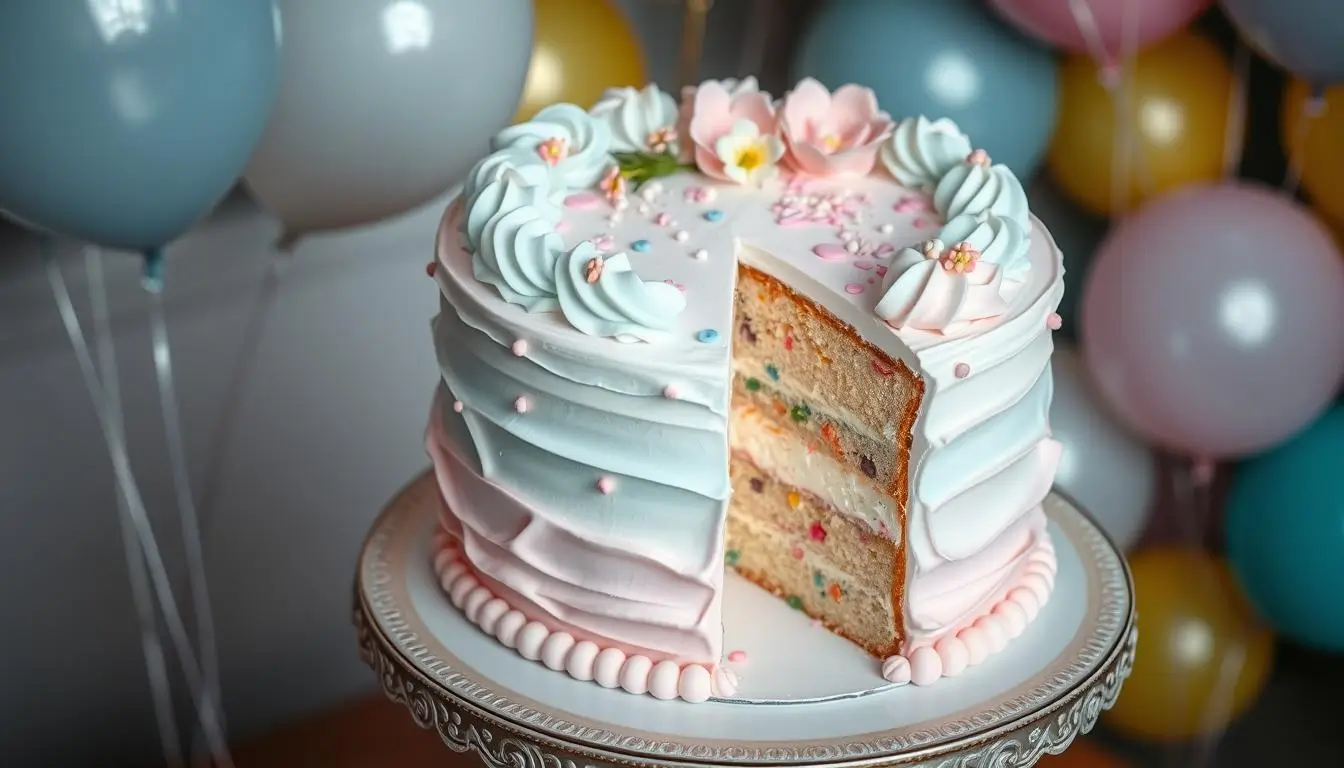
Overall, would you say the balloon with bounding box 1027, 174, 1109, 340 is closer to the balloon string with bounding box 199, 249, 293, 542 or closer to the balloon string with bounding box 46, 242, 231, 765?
the balloon string with bounding box 199, 249, 293, 542

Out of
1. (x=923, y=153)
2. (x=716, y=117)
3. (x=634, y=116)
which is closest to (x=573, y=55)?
(x=634, y=116)

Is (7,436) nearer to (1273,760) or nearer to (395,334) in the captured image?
(395,334)

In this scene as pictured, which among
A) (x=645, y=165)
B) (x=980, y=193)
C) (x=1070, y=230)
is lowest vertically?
(x=1070, y=230)

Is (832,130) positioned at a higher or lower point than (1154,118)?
higher

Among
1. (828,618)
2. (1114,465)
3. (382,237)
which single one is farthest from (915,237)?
(382,237)

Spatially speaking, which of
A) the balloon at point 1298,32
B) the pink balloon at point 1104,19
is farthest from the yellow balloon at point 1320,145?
the pink balloon at point 1104,19

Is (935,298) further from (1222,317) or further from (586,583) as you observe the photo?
(1222,317)

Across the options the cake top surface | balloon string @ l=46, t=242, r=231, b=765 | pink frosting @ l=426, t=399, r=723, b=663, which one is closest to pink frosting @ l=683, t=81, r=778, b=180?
the cake top surface
